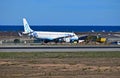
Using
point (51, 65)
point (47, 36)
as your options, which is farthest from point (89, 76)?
point (47, 36)

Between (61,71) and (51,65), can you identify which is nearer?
(61,71)

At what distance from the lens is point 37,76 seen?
109 feet

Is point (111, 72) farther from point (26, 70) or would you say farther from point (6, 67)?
point (6, 67)

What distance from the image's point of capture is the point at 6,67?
40562 millimetres

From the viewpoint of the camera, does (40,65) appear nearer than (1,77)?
No

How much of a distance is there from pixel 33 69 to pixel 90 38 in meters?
68.1

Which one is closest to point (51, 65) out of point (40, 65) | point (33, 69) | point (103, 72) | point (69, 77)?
point (40, 65)

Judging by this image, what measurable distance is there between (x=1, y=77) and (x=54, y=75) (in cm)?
419

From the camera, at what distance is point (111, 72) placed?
120 feet

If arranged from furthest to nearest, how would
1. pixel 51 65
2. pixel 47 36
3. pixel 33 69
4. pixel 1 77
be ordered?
pixel 47 36 → pixel 51 65 → pixel 33 69 → pixel 1 77

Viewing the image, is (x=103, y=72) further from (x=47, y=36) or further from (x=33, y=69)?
(x=47, y=36)

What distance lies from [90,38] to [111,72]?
69.7 meters

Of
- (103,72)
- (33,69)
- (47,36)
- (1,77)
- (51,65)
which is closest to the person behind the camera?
(1,77)

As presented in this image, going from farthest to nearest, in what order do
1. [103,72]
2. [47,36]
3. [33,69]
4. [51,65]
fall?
1. [47,36]
2. [51,65]
3. [33,69]
4. [103,72]
